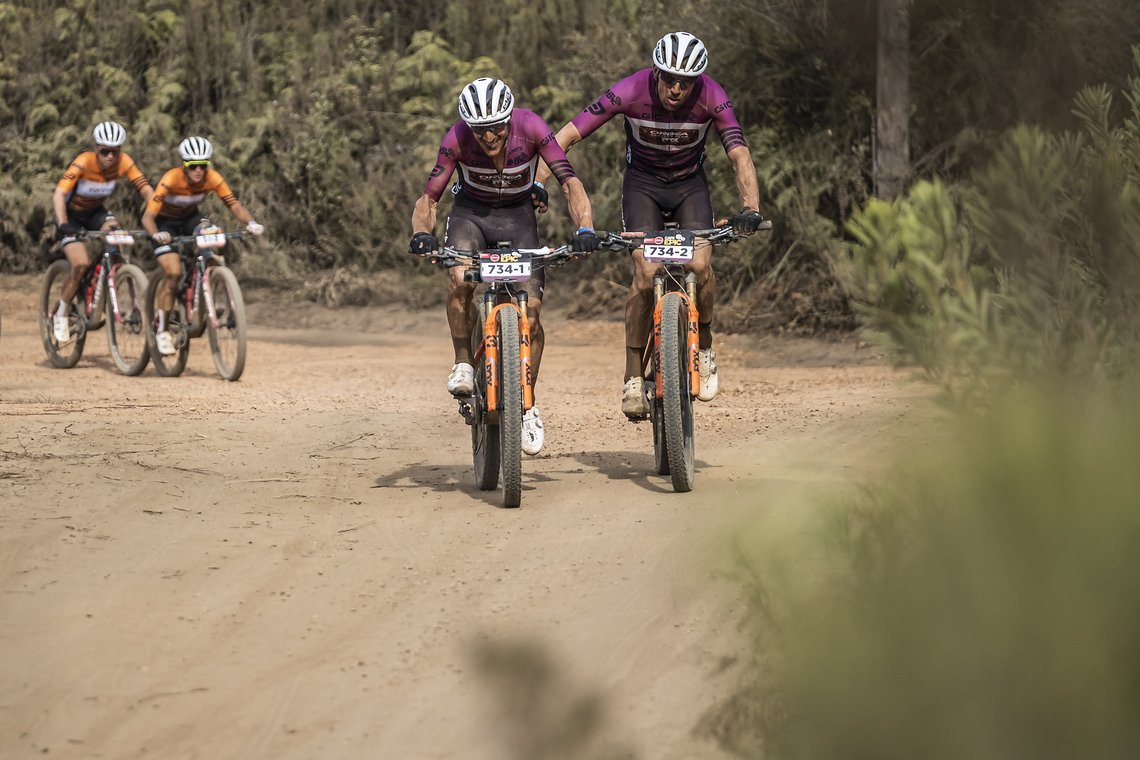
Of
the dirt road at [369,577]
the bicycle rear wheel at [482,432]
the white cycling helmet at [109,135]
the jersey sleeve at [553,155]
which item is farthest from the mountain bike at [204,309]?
the jersey sleeve at [553,155]

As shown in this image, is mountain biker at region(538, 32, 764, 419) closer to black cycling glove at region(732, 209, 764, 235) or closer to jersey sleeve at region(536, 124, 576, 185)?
jersey sleeve at region(536, 124, 576, 185)

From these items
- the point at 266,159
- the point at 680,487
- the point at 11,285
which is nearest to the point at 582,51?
the point at 266,159

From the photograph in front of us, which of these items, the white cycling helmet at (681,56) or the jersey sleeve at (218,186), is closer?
the white cycling helmet at (681,56)

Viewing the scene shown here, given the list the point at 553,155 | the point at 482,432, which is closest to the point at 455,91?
the point at 553,155

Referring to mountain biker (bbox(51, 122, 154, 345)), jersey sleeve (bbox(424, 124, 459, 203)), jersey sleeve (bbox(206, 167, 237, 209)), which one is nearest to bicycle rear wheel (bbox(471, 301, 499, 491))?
jersey sleeve (bbox(424, 124, 459, 203))

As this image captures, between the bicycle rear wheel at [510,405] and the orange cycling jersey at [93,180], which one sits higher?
the orange cycling jersey at [93,180]

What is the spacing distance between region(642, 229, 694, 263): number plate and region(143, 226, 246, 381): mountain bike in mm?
6071

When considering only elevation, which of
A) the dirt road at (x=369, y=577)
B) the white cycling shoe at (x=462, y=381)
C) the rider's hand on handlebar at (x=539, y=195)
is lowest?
the dirt road at (x=369, y=577)

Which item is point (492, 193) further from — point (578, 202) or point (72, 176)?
point (72, 176)

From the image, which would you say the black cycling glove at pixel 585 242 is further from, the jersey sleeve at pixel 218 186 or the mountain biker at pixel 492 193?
the jersey sleeve at pixel 218 186

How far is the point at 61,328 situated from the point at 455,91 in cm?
841

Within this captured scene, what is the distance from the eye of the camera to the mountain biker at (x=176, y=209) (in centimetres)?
1320

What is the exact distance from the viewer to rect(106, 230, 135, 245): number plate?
1373cm

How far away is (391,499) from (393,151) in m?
14.6
